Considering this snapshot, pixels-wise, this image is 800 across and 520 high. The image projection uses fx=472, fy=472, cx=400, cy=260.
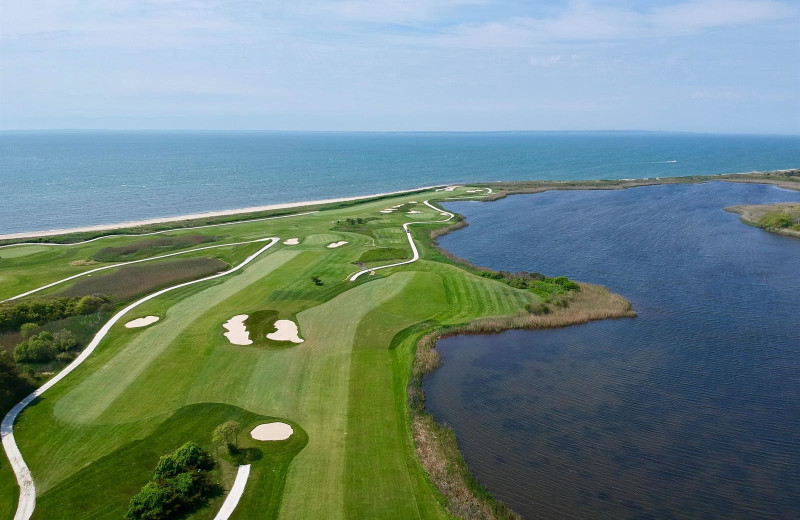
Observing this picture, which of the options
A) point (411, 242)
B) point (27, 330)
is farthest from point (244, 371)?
point (411, 242)

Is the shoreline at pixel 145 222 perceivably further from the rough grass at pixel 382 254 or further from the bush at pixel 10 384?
the bush at pixel 10 384

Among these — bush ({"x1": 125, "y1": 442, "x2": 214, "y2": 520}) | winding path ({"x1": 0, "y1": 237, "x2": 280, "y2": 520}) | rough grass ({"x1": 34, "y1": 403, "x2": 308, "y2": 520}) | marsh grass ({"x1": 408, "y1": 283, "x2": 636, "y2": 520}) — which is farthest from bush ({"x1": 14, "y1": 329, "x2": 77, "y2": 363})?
marsh grass ({"x1": 408, "y1": 283, "x2": 636, "y2": 520})

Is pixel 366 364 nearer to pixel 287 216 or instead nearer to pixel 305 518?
pixel 305 518

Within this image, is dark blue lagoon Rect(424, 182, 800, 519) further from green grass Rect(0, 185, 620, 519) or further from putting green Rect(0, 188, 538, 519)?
putting green Rect(0, 188, 538, 519)

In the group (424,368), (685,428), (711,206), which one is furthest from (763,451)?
(711,206)

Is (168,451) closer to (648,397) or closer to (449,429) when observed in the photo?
(449,429)

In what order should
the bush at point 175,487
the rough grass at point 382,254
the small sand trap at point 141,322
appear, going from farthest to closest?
1. the rough grass at point 382,254
2. the small sand trap at point 141,322
3. the bush at point 175,487

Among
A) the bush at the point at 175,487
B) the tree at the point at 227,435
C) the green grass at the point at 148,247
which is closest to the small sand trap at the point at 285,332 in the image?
the tree at the point at 227,435
